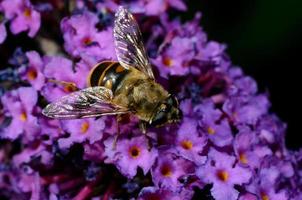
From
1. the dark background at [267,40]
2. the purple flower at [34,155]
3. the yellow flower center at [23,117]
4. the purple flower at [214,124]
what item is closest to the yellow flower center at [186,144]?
the purple flower at [214,124]

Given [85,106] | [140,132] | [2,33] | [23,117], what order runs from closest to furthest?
[85,106]
[140,132]
[23,117]
[2,33]

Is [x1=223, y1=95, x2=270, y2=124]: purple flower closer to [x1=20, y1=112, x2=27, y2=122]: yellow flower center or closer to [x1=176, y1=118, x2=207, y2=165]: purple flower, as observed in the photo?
[x1=176, y1=118, x2=207, y2=165]: purple flower

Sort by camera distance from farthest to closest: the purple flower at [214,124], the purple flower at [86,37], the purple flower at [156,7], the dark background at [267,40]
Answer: the dark background at [267,40]
the purple flower at [156,7]
the purple flower at [86,37]
the purple flower at [214,124]

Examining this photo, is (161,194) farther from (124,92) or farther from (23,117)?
(23,117)

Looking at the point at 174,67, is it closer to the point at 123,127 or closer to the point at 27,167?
the point at 123,127

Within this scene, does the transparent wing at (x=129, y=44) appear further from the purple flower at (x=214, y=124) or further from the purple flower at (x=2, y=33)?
the purple flower at (x=2, y=33)

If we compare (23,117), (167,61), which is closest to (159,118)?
(167,61)
